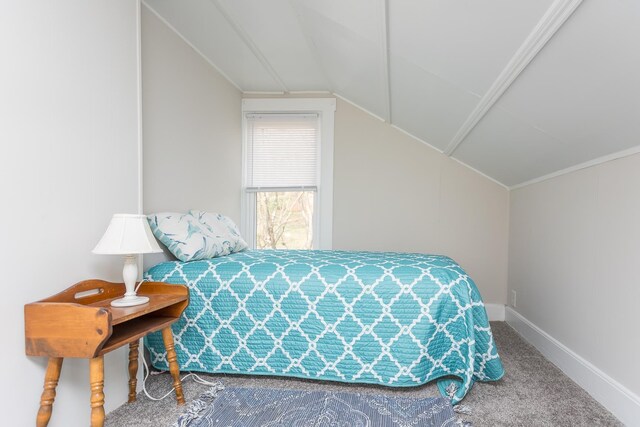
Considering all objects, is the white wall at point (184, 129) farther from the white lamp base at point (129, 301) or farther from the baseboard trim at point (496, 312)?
the baseboard trim at point (496, 312)

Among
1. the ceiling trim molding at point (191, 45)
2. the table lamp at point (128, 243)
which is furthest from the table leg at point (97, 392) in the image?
the ceiling trim molding at point (191, 45)

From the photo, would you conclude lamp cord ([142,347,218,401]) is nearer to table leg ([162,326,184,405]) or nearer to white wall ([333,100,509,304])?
table leg ([162,326,184,405])

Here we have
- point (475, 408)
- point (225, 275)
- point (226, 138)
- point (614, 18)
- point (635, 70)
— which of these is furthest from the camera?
point (226, 138)

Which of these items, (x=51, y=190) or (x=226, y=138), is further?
(x=226, y=138)

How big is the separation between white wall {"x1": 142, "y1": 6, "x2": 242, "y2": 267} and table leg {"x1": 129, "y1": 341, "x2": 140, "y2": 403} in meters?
0.52

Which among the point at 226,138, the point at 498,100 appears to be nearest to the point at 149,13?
the point at 226,138

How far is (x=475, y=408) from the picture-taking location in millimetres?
1813

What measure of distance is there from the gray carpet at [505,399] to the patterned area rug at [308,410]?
0.09m

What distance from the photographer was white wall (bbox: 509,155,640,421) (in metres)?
1.70

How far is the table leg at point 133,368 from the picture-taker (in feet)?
6.04

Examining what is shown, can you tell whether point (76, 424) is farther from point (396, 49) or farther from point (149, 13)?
point (396, 49)

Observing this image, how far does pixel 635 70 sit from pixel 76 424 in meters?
2.50

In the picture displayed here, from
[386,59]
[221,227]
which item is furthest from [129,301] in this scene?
[386,59]

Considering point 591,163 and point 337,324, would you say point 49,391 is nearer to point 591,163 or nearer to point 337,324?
point 337,324
